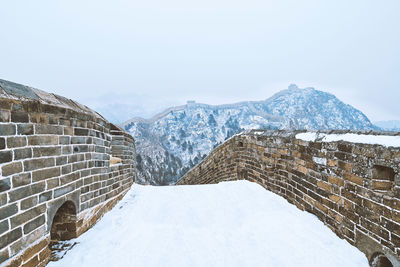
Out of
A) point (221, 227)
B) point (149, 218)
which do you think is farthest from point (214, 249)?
point (149, 218)

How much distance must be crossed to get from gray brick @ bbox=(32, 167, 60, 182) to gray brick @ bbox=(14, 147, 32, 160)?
0.21m

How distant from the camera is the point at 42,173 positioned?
2375 millimetres

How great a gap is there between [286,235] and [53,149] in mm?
3056

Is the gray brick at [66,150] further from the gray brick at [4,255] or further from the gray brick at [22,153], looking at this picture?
the gray brick at [4,255]

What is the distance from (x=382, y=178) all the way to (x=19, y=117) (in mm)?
3552

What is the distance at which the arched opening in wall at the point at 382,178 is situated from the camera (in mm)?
2078

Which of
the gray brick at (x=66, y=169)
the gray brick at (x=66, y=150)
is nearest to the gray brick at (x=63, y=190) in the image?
the gray brick at (x=66, y=169)

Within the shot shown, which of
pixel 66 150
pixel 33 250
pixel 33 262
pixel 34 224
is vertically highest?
pixel 66 150

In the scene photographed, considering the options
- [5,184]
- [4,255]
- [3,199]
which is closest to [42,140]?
[5,184]

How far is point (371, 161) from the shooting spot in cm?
217

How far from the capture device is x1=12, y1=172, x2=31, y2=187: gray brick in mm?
2018

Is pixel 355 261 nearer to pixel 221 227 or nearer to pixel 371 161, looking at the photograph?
pixel 371 161

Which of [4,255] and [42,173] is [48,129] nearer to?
[42,173]

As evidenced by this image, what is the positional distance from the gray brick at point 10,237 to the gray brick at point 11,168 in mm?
528
